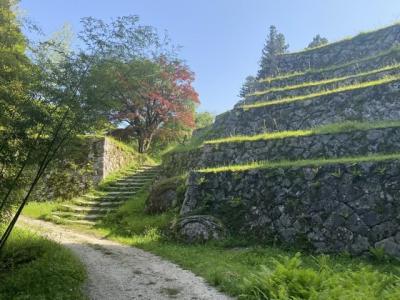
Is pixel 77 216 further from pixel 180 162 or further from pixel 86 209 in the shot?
pixel 180 162

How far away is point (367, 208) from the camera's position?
10.2m

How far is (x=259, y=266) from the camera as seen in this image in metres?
8.89

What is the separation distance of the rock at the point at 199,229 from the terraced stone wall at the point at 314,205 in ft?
1.45

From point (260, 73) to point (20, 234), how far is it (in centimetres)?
2027

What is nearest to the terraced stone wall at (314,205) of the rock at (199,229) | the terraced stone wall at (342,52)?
the rock at (199,229)

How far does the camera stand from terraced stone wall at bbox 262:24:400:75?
75.9ft

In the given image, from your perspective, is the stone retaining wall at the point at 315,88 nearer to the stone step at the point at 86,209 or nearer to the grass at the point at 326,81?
the grass at the point at 326,81

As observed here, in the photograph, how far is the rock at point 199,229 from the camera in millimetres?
11695

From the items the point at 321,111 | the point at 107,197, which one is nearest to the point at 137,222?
the point at 107,197

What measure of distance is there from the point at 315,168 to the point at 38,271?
7.82 metres

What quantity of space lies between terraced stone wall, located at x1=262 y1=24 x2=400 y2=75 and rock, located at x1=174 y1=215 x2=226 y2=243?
15936 mm

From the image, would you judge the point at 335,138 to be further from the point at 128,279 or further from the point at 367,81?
the point at 128,279

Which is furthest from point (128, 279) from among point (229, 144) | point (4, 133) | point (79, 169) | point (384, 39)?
point (384, 39)

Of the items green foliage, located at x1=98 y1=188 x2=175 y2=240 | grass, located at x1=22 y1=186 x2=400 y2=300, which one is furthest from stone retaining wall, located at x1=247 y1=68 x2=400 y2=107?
grass, located at x1=22 y1=186 x2=400 y2=300
